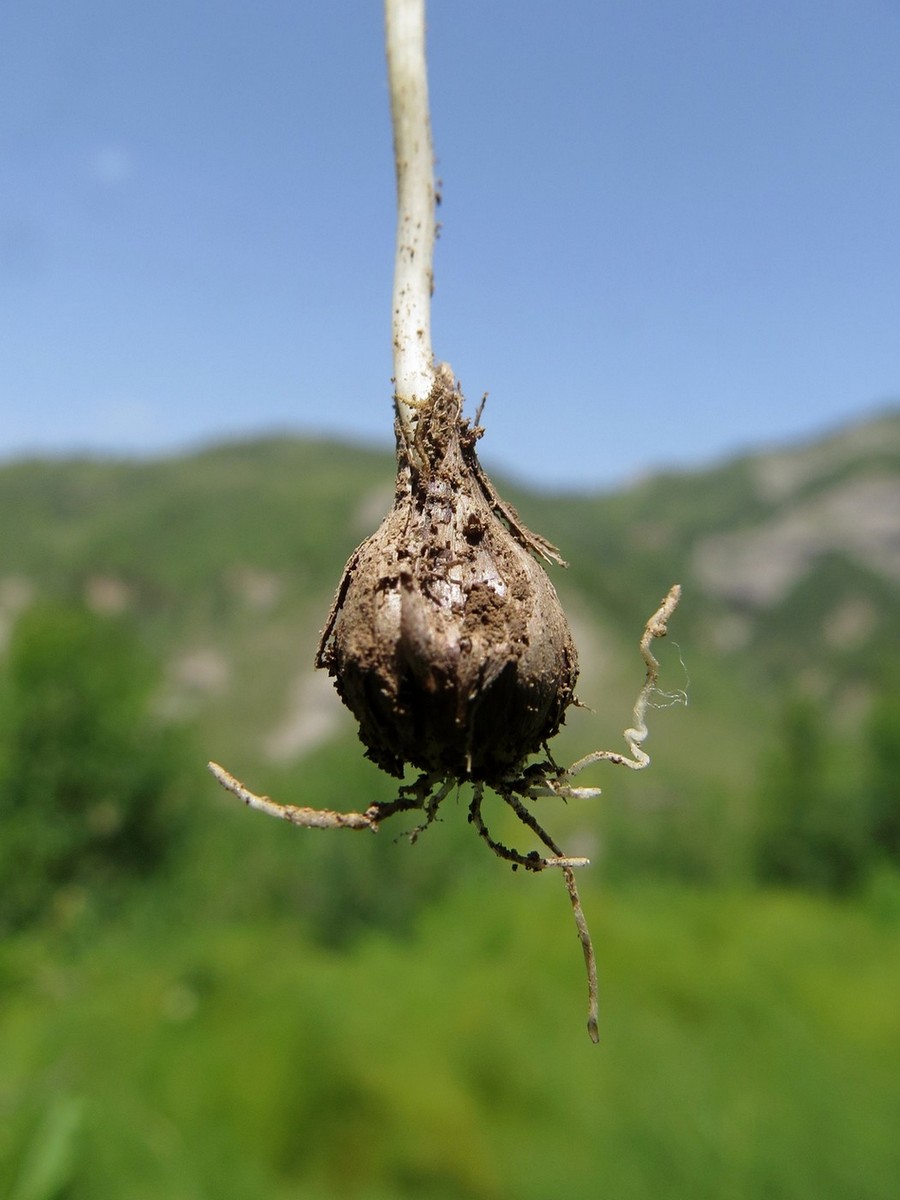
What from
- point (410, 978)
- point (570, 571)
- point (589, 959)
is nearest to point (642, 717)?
point (589, 959)

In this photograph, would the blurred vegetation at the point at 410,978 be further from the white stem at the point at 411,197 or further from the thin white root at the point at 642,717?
the white stem at the point at 411,197

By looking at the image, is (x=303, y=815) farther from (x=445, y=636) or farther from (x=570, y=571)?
(x=570, y=571)

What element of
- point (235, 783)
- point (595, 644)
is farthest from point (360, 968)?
point (595, 644)

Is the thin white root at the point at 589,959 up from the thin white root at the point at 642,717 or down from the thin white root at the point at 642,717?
down

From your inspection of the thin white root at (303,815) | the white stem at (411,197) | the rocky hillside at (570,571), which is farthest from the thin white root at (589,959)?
the rocky hillside at (570,571)

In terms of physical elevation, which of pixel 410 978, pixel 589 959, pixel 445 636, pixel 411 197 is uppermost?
pixel 410 978
